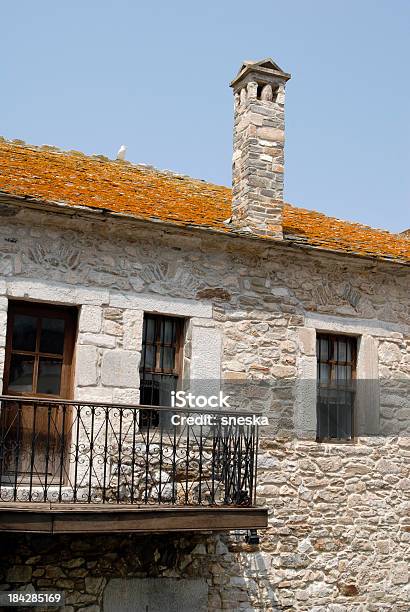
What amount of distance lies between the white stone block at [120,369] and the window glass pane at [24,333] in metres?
0.79

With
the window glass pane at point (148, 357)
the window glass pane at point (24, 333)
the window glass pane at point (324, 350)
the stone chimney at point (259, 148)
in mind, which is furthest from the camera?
the window glass pane at point (324, 350)

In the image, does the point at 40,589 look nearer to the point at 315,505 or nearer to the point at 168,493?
the point at 168,493

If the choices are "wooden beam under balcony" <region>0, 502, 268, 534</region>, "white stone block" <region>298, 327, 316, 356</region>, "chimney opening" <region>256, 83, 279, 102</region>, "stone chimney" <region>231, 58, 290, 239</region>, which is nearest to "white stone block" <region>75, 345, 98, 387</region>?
"wooden beam under balcony" <region>0, 502, 268, 534</region>

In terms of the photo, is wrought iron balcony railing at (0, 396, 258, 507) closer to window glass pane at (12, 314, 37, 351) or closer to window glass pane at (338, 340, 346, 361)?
window glass pane at (12, 314, 37, 351)

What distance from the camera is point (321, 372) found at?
33.7ft

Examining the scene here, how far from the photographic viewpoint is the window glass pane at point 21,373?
871 centimetres

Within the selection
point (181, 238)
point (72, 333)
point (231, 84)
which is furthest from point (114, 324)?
point (231, 84)

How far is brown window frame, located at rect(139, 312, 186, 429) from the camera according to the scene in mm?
9227

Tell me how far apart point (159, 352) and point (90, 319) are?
94 centimetres

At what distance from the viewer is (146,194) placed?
10.5m

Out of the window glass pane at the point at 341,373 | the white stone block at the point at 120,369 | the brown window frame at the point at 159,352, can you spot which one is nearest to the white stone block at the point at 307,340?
the window glass pane at the point at 341,373

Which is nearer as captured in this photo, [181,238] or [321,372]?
[181,238]

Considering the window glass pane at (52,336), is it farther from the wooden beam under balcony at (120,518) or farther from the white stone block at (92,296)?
the wooden beam under balcony at (120,518)

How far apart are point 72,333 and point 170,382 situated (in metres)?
1.25
